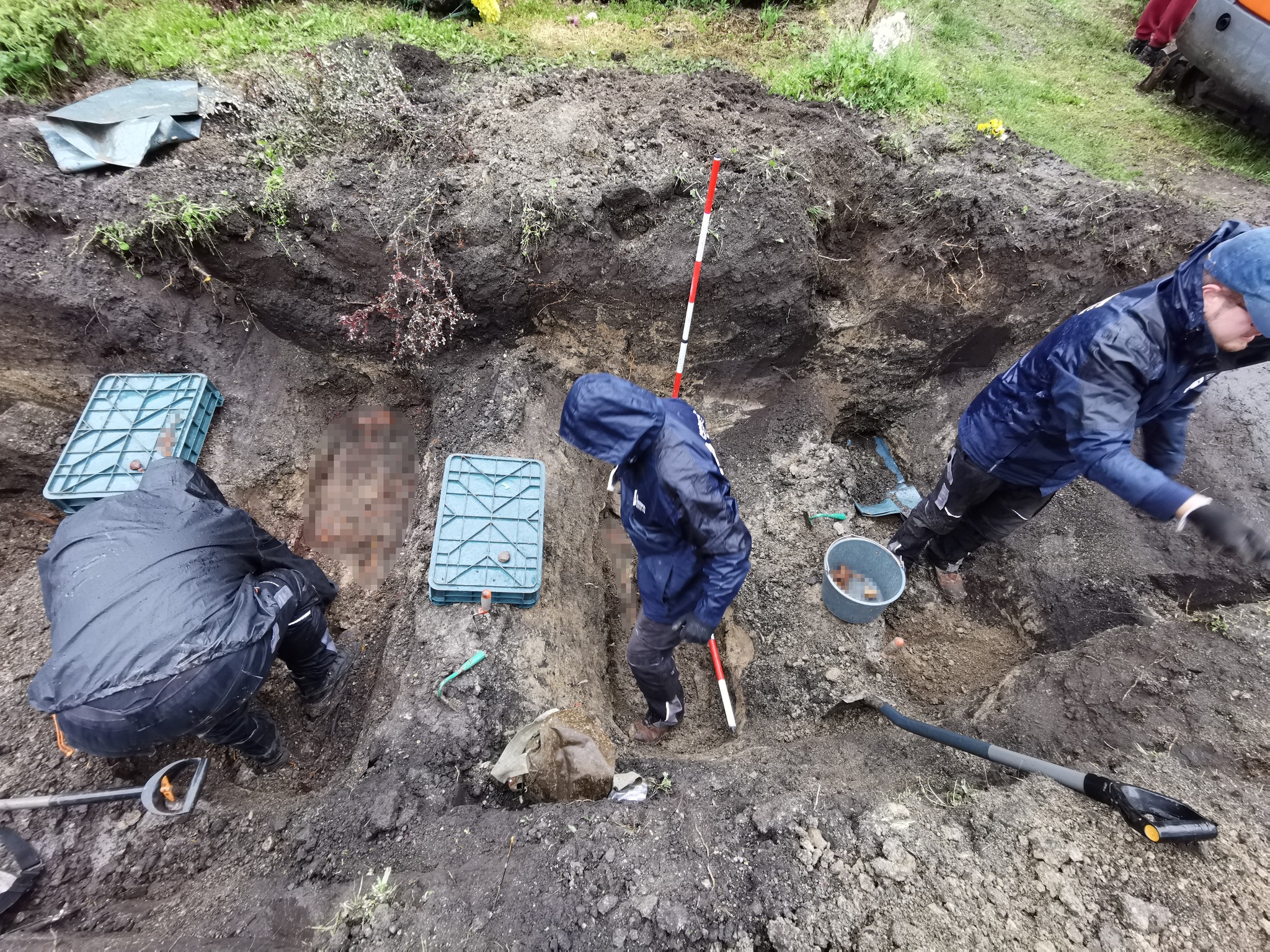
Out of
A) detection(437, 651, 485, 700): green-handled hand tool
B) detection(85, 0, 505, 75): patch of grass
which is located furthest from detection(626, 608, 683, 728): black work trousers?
detection(85, 0, 505, 75): patch of grass

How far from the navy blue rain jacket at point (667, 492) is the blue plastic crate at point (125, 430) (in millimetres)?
2670

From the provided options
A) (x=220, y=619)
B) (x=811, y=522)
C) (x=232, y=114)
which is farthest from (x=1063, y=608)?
(x=232, y=114)

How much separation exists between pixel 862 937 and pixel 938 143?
17.0ft

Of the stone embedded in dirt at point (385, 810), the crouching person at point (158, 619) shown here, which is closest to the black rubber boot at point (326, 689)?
the crouching person at point (158, 619)

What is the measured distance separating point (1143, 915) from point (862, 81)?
18.5 feet

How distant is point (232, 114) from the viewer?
3.98 meters

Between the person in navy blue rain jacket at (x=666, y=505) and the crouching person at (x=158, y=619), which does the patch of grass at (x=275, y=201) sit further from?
the person in navy blue rain jacket at (x=666, y=505)

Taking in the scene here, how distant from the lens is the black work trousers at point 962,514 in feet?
9.96

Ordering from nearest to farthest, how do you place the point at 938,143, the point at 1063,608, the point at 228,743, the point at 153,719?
the point at 153,719
the point at 228,743
the point at 1063,608
the point at 938,143

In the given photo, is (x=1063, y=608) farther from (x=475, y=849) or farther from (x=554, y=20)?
(x=554, y=20)

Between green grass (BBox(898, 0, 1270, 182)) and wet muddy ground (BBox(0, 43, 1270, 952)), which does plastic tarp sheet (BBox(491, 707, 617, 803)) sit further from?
green grass (BBox(898, 0, 1270, 182))

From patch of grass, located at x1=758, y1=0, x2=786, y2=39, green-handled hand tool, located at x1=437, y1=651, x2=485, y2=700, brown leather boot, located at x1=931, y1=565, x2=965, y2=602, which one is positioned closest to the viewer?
green-handled hand tool, located at x1=437, y1=651, x2=485, y2=700

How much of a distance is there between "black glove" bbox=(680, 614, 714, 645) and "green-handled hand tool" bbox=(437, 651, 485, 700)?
1.04 m

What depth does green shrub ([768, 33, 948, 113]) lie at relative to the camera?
182 inches
